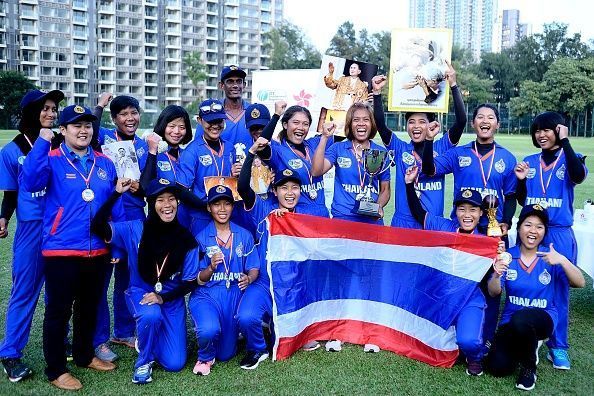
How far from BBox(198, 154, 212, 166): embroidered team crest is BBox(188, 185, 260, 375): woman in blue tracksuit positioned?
448mm

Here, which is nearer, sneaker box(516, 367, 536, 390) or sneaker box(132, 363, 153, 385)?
sneaker box(516, 367, 536, 390)

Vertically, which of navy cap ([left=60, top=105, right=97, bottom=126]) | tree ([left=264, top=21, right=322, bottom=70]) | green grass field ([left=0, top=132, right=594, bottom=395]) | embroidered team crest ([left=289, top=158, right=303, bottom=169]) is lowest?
green grass field ([left=0, top=132, right=594, bottom=395])

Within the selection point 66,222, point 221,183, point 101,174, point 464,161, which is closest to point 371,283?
point 464,161

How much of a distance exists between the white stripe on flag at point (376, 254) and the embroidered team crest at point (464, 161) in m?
0.93

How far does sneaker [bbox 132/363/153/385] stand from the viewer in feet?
15.5

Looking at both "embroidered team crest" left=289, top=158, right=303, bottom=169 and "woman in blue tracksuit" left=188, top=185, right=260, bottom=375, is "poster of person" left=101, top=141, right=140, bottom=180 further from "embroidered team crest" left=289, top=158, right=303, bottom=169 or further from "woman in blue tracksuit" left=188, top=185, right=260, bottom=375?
"embroidered team crest" left=289, top=158, right=303, bottom=169

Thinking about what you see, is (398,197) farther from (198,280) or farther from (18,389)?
(18,389)

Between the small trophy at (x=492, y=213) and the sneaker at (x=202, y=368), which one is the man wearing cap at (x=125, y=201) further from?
the small trophy at (x=492, y=213)

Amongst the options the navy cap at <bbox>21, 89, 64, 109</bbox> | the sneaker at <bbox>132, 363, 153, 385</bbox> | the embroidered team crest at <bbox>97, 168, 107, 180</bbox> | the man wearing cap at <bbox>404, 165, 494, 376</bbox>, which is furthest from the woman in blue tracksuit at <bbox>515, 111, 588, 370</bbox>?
the navy cap at <bbox>21, 89, 64, 109</bbox>

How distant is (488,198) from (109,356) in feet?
12.4

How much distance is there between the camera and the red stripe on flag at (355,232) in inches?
208

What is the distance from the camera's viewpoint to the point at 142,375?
4.76 m

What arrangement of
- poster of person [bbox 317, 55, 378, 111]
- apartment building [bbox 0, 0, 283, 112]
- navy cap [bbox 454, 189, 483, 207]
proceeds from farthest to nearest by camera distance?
apartment building [bbox 0, 0, 283, 112]
poster of person [bbox 317, 55, 378, 111]
navy cap [bbox 454, 189, 483, 207]

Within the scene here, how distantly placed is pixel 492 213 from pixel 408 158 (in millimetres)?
985
